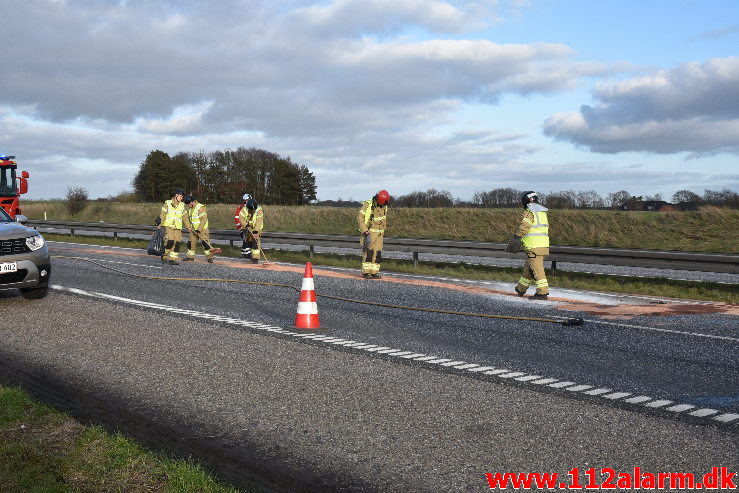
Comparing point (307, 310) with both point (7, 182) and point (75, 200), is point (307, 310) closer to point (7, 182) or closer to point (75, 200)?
point (7, 182)

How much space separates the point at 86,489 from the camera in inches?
155

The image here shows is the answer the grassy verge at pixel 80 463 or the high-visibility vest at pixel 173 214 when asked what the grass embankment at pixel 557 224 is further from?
the grassy verge at pixel 80 463

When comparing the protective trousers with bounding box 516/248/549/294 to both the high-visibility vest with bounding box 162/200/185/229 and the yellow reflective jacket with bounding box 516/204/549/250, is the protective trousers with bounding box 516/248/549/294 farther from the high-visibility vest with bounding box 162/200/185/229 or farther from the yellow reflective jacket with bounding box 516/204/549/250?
the high-visibility vest with bounding box 162/200/185/229

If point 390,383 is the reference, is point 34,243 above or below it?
above

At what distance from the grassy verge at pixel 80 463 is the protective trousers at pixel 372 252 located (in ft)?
33.3

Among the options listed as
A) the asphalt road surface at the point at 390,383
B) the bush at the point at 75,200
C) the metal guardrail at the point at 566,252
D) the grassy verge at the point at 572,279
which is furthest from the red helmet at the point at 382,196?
the bush at the point at 75,200

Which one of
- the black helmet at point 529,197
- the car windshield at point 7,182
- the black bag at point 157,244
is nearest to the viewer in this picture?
the black helmet at point 529,197

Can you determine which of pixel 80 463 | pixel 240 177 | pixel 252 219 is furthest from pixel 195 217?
pixel 240 177

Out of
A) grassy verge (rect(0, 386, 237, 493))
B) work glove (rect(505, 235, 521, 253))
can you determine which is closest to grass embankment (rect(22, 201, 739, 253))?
work glove (rect(505, 235, 521, 253))

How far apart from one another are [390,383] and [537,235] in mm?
6731

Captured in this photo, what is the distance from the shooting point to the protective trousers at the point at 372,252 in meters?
14.9

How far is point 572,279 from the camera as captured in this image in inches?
637

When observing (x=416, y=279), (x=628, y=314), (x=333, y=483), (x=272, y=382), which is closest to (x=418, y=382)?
(x=272, y=382)

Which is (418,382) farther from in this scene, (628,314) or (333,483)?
(628,314)
